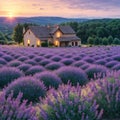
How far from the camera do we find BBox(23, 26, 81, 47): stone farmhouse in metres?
59.1

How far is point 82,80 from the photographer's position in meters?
10.0

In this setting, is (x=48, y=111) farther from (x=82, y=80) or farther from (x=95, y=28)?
(x=95, y=28)

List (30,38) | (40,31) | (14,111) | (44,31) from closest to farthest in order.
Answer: (14,111)
(40,31)
(44,31)
(30,38)

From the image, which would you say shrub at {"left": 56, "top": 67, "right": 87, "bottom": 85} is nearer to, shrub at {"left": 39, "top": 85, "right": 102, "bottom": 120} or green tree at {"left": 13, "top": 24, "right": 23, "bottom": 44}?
shrub at {"left": 39, "top": 85, "right": 102, "bottom": 120}

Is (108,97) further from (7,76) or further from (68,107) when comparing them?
(7,76)

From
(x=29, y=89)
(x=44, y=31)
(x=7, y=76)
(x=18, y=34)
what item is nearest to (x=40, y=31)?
(x=44, y=31)

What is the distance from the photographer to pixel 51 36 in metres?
60.2

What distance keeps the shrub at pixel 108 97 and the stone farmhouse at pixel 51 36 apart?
52.2 m

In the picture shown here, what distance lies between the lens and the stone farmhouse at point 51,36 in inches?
2325

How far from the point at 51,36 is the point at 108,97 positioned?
181 ft

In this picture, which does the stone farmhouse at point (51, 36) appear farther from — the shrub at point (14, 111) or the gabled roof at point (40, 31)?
the shrub at point (14, 111)

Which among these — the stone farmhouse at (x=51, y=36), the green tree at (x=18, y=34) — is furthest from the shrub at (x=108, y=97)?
the green tree at (x=18, y=34)

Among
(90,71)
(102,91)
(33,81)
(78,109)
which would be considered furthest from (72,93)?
(90,71)

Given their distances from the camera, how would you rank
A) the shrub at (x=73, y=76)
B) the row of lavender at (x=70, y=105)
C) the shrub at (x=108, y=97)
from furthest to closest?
the shrub at (x=73, y=76) → the shrub at (x=108, y=97) → the row of lavender at (x=70, y=105)
